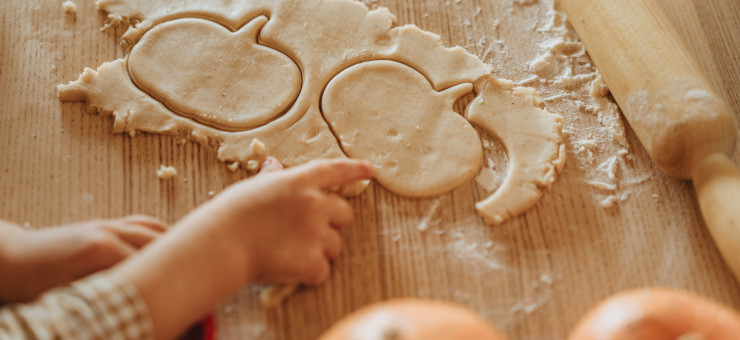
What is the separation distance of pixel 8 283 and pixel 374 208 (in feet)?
1.60

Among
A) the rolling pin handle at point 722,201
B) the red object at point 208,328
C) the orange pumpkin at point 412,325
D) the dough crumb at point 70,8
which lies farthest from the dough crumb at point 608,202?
the dough crumb at point 70,8

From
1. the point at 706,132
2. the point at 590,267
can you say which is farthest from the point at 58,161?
the point at 706,132

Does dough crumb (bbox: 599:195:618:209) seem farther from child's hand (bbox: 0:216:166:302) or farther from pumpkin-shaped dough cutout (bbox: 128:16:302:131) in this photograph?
child's hand (bbox: 0:216:166:302)

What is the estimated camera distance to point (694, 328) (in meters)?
0.72

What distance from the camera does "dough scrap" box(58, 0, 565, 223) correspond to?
0.96 metres

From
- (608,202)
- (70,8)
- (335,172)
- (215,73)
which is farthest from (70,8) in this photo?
(608,202)

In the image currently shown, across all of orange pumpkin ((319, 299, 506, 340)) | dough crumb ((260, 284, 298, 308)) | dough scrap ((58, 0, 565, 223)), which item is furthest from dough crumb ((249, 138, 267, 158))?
orange pumpkin ((319, 299, 506, 340))

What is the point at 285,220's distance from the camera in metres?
0.82

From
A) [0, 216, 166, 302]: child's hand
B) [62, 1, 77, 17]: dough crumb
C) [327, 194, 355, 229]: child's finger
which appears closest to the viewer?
[0, 216, 166, 302]: child's hand

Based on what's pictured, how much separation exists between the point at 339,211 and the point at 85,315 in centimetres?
35

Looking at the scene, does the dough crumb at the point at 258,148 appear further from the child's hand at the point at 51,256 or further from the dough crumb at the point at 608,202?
the dough crumb at the point at 608,202

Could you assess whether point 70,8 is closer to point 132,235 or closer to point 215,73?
point 215,73

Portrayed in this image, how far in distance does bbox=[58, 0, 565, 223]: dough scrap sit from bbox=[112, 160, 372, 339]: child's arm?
0.12 meters

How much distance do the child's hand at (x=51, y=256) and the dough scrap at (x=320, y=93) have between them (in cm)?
23
